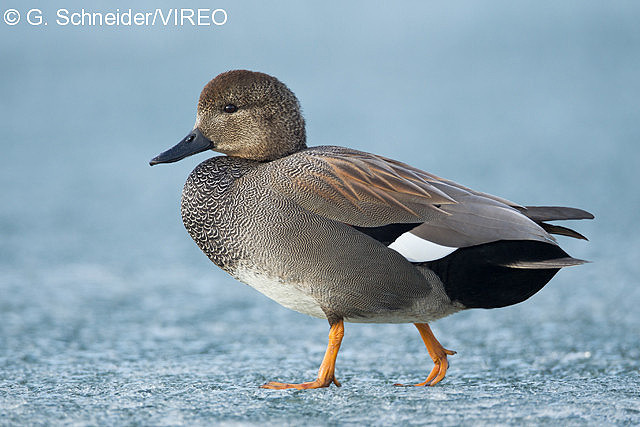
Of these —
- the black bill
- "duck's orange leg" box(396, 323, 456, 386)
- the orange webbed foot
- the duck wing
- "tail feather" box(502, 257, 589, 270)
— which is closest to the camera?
"tail feather" box(502, 257, 589, 270)

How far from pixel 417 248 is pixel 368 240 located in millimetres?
161

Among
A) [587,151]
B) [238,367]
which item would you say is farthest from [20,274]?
[587,151]

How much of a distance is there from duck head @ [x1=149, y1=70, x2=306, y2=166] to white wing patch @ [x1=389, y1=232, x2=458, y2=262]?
2.15 ft

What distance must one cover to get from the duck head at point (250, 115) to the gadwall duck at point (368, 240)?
16 centimetres

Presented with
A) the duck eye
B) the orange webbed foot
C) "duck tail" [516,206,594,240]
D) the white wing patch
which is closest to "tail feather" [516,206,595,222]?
"duck tail" [516,206,594,240]

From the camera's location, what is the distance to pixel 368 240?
8.79 feet

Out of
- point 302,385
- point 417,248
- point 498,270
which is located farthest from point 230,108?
point 498,270

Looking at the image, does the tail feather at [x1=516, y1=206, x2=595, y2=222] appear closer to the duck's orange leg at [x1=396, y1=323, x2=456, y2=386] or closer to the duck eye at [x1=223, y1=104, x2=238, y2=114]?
the duck's orange leg at [x1=396, y1=323, x2=456, y2=386]

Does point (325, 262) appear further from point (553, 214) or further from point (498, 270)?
point (553, 214)

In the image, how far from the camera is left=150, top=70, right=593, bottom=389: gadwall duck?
260 centimetres

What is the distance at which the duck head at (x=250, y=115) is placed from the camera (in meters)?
3.05

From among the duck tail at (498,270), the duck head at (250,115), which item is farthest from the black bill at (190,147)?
the duck tail at (498,270)

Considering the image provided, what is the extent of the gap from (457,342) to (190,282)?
1.74 meters

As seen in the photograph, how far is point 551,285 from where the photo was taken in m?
4.67
